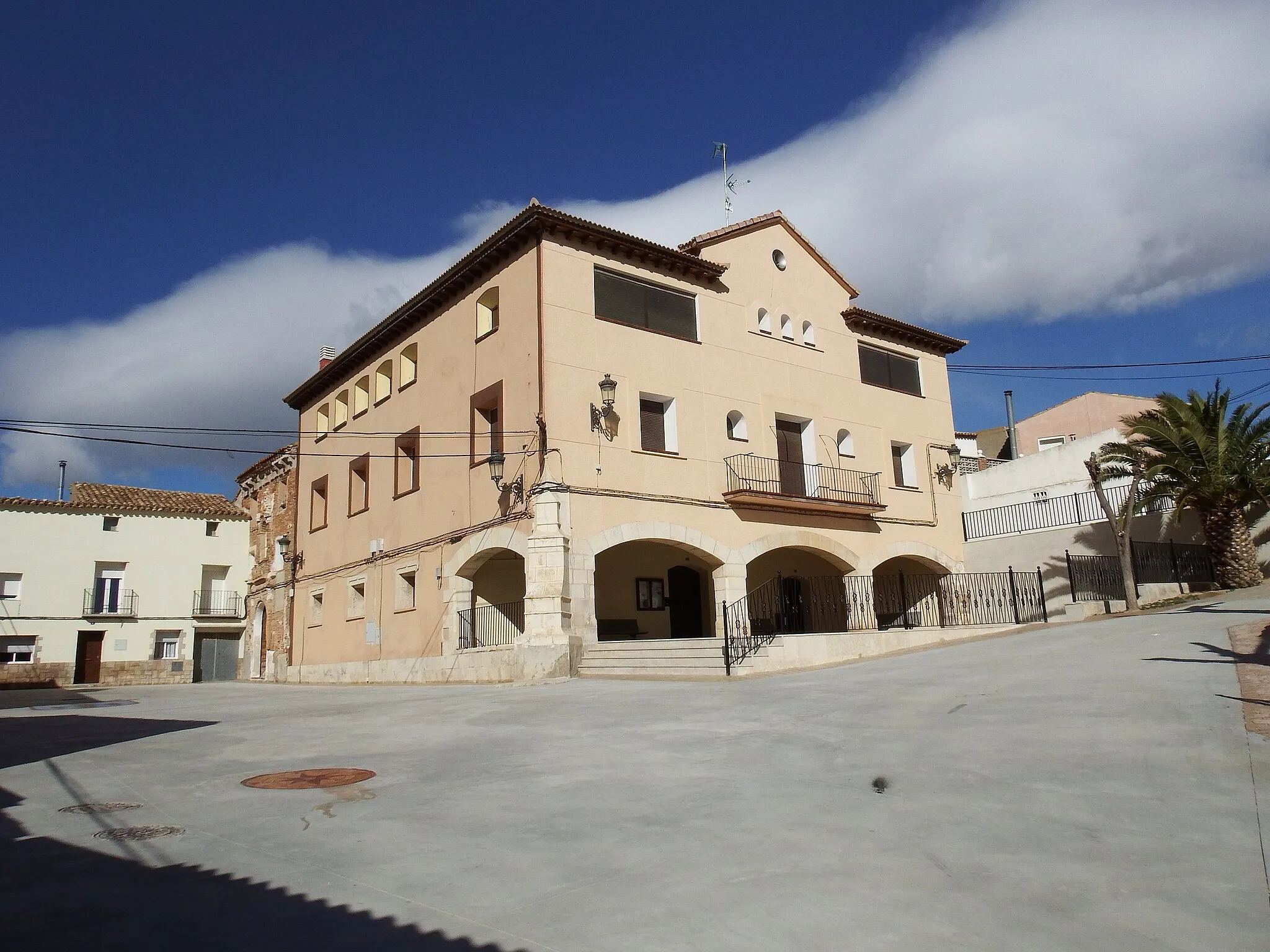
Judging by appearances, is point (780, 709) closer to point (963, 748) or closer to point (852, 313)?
point (963, 748)

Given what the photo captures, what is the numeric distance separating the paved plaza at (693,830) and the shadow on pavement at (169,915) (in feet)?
0.05

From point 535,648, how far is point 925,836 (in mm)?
11779

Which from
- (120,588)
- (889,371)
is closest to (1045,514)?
(889,371)

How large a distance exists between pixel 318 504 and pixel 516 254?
1284 cm

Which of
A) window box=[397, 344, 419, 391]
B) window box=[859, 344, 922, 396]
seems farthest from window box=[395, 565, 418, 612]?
A: window box=[859, 344, 922, 396]

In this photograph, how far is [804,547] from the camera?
21891mm

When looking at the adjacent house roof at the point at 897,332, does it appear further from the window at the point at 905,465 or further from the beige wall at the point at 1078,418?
the beige wall at the point at 1078,418

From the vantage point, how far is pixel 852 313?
79.7 ft

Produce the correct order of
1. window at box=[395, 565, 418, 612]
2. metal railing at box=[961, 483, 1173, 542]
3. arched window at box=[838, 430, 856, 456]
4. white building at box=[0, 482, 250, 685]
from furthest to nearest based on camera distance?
white building at box=[0, 482, 250, 685]
metal railing at box=[961, 483, 1173, 542]
arched window at box=[838, 430, 856, 456]
window at box=[395, 565, 418, 612]

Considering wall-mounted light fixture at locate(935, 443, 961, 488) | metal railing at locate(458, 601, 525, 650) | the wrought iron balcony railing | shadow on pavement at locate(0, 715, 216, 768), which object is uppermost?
wall-mounted light fixture at locate(935, 443, 961, 488)

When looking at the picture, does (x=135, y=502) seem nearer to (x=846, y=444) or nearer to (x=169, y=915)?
(x=846, y=444)

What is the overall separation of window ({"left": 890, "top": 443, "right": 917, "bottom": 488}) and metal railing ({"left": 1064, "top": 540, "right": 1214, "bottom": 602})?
4.47 metres

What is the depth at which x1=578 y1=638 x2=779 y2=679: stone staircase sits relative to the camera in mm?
15375

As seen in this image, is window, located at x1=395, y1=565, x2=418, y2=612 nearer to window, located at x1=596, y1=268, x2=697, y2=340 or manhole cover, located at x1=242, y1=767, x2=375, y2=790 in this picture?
window, located at x1=596, y1=268, x2=697, y2=340
